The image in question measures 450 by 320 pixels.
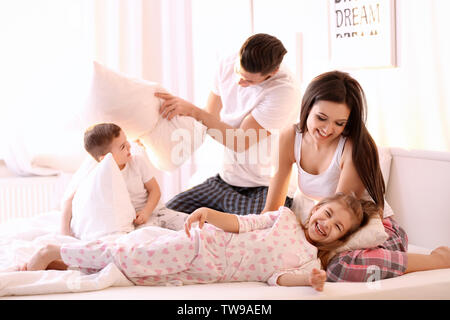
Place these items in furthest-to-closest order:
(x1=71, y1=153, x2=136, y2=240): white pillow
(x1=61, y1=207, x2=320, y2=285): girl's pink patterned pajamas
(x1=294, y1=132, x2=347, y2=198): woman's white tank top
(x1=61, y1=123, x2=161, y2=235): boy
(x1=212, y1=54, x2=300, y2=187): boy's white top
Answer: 1. (x1=212, y1=54, x2=300, y2=187): boy's white top
2. (x1=61, y1=123, x2=161, y2=235): boy
3. (x1=71, y1=153, x2=136, y2=240): white pillow
4. (x1=294, y1=132, x2=347, y2=198): woman's white tank top
5. (x1=61, y1=207, x2=320, y2=285): girl's pink patterned pajamas

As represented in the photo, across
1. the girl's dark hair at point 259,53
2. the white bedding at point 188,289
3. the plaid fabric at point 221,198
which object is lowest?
the white bedding at point 188,289

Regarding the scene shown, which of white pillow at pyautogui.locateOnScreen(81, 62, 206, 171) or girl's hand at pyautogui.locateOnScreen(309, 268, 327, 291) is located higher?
white pillow at pyautogui.locateOnScreen(81, 62, 206, 171)

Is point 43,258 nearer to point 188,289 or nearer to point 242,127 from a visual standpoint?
point 188,289

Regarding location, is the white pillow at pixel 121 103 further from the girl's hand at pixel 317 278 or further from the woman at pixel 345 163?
the girl's hand at pixel 317 278

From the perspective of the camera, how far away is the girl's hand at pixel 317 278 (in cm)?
157

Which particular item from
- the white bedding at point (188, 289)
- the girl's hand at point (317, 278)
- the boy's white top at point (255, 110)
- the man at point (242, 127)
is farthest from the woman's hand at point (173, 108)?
the girl's hand at point (317, 278)

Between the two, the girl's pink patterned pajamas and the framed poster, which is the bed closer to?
the girl's pink patterned pajamas

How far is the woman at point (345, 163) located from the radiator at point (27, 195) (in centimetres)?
178

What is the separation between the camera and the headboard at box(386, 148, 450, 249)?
7.14 ft

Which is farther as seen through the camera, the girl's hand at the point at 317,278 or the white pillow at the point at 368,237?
the white pillow at the point at 368,237

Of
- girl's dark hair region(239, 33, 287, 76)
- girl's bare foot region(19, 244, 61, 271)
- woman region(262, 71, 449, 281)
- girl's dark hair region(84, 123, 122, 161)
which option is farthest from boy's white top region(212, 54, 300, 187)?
girl's bare foot region(19, 244, 61, 271)

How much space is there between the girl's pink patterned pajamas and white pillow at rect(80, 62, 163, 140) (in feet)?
2.12

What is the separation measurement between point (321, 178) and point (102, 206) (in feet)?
2.61
